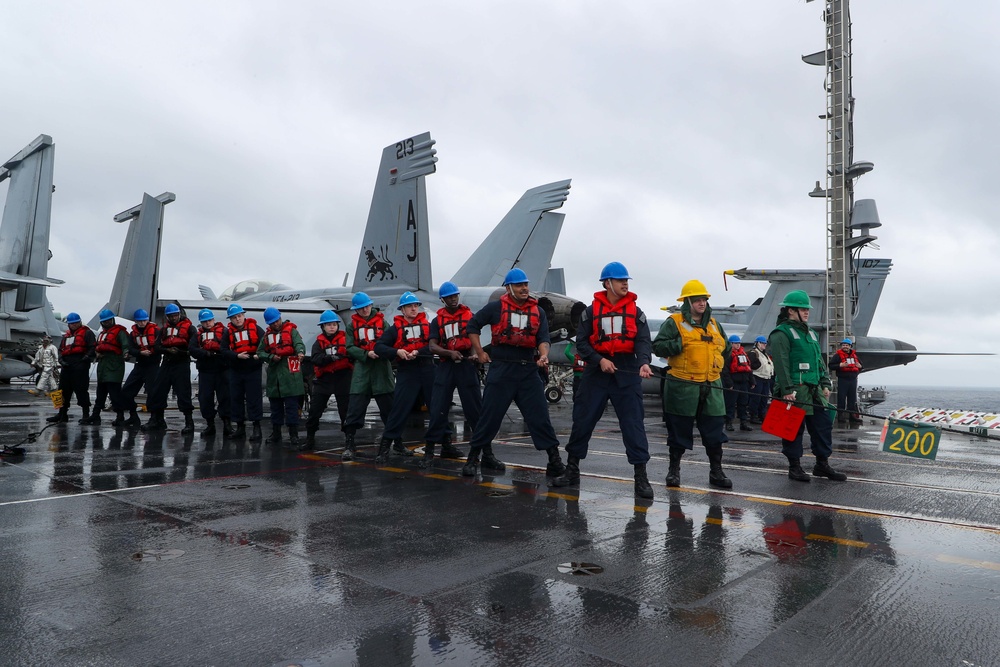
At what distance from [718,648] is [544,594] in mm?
873

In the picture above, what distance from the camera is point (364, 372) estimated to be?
8203mm

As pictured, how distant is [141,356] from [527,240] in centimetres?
960

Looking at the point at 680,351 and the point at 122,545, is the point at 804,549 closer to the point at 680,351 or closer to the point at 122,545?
the point at 680,351

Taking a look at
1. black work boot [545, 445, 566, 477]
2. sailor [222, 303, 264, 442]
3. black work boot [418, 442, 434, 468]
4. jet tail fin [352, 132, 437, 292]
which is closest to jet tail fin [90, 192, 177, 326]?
jet tail fin [352, 132, 437, 292]

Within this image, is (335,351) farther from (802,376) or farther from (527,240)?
(527,240)

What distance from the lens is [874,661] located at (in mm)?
2484

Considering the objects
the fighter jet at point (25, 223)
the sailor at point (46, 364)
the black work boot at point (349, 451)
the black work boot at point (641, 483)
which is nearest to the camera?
the black work boot at point (641, 483)

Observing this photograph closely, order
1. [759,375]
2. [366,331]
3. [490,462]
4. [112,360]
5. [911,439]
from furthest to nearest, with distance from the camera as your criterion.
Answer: [759,375] < [112,360] < [366,331] < [490,462] < [911,439]

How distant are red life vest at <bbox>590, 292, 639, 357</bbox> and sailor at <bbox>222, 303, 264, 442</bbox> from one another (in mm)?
5756

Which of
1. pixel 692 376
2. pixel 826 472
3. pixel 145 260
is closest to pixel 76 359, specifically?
pixel 145 260

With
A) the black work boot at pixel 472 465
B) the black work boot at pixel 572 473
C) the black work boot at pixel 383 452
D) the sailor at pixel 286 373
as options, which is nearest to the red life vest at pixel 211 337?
the sailor at pixel 286 373

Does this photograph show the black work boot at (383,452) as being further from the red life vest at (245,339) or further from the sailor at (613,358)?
the red life vest at (245,339)

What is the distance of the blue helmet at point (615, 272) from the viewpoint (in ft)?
19.8

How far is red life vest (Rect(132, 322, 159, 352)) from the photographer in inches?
445
